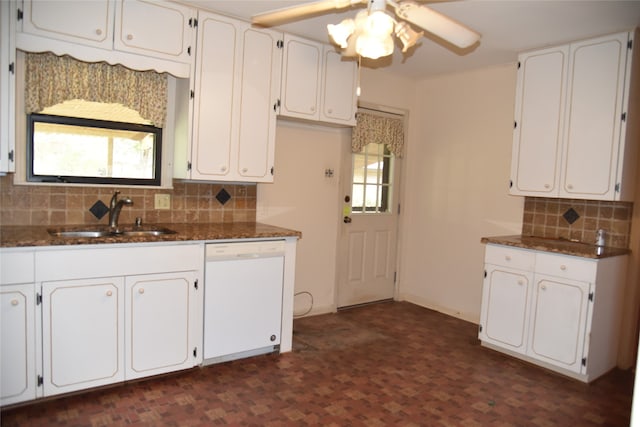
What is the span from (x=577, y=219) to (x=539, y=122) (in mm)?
856

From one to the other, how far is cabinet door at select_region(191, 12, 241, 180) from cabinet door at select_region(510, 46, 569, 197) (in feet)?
7.52

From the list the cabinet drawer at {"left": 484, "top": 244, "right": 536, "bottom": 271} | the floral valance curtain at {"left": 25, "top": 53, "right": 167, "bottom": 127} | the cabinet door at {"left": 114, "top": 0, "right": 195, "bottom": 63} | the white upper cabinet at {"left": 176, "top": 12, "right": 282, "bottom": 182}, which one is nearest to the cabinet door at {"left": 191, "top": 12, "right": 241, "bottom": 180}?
the white upper cabinet at {"left": 176, "top": 12, "right": 282, "bottom": 182}

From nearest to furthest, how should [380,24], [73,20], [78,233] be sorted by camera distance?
[380,24], [73,20], [78,233]

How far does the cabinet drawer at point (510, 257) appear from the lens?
10.9 feet

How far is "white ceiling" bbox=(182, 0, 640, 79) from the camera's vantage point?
275 centimetres

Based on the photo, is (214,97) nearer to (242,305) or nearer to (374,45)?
(242,305)

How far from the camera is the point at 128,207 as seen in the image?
10.5ft

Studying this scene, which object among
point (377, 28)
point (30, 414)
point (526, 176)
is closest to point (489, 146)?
point (526, 176)

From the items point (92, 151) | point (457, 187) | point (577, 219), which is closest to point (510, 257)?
point (577, 219)

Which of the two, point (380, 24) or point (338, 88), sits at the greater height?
point (338, 88)

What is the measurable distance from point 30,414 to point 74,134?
1.73 meters

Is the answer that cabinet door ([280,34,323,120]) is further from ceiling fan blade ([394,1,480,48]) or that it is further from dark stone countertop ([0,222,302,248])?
ceiling fan blade ([394,1,480,48])

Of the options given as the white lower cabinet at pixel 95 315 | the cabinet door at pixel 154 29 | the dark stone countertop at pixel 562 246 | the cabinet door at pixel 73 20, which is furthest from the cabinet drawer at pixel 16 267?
the dark stone countertop at pixel 562 246

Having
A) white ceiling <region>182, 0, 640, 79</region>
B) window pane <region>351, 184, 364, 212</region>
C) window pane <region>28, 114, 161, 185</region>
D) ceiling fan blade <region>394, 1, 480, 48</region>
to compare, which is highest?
white ceiling <region>182, 0, 640, 79</region>
